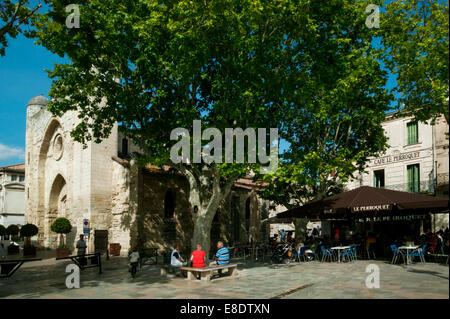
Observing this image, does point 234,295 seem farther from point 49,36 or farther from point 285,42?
point 49,36

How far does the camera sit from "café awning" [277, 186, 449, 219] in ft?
43.8

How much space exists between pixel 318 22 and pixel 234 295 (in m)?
11.3

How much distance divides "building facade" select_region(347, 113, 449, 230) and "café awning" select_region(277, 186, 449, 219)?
928 centimetres

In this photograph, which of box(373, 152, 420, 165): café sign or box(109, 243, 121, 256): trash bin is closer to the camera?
box(109, 243, 121, 256): trash bin

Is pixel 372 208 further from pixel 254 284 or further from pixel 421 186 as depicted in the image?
pixel 421 186

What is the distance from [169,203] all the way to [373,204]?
1444 cm

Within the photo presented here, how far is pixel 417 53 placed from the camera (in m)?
14.4

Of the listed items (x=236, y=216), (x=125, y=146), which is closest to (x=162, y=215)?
(x=236, y=216)

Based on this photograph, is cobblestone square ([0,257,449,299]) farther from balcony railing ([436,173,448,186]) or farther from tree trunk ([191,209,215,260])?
balcony railing ([436,173,448,186])

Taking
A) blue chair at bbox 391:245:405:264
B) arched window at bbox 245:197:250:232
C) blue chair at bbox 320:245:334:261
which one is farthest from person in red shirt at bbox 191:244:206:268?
arched window at bbox 245:197:250:232

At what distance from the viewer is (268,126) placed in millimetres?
16141

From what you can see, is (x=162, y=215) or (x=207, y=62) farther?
(x=162, y=215)

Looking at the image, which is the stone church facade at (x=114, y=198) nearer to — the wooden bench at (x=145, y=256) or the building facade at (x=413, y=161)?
the wooden bench at (x=145, y=256)
